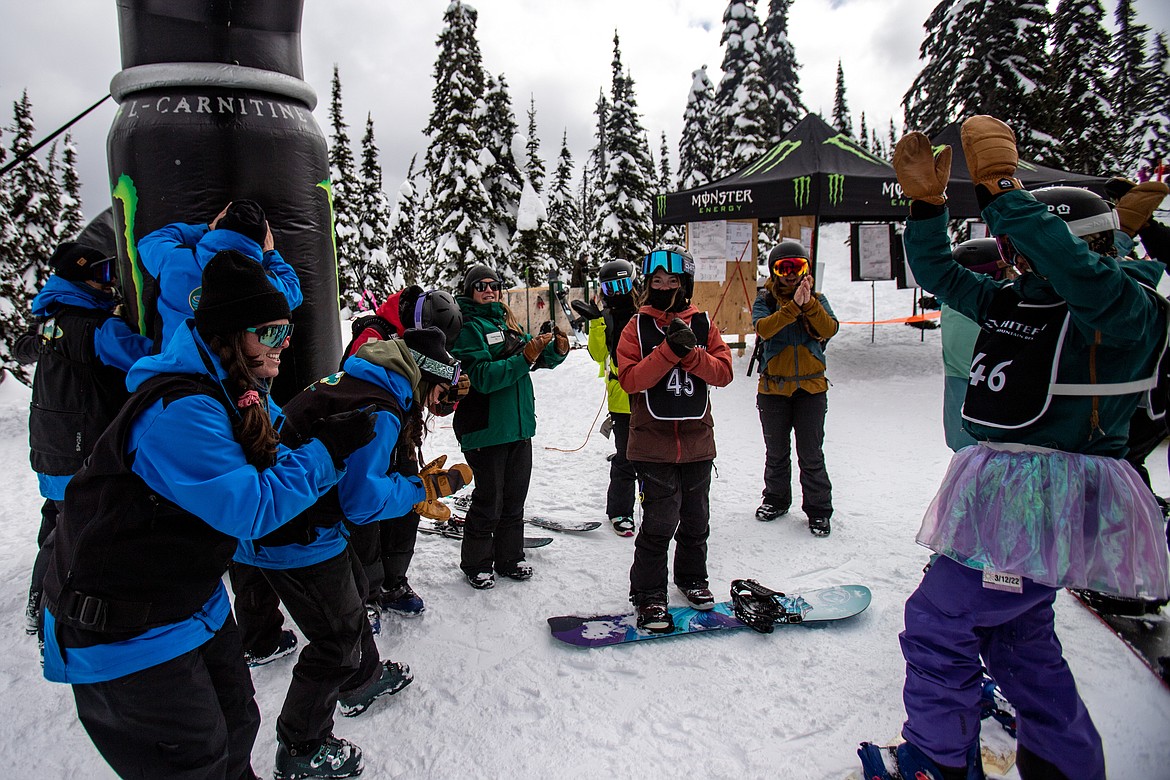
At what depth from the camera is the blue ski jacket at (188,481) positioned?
1.68m

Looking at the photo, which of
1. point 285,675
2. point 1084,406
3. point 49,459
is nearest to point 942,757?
A: point 1084,406

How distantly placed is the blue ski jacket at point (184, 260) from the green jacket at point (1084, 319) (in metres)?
3.16

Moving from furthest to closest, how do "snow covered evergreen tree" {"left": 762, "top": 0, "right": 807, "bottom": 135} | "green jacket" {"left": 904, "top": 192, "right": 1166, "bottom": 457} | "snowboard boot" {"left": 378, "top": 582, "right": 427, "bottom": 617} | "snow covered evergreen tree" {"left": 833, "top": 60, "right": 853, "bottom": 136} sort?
"snow covered evergreen tree" {"left": 833, "top": 60, "right": 853, "bottom": 136} → "snow covered evergreen tree" {"left": 762, "top": 0, "right": 807, "bottom": 135} → "snowboard boot" {"left": 378, "top": 582, "right": 427, "bottom": 617} → "green jacket" {"left": 904, "top": 192, "right": 1166, "bottom": 457}

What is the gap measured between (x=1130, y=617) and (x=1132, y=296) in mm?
2453

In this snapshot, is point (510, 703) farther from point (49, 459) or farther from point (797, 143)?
point (797, 143)

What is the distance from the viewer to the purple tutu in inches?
77.0

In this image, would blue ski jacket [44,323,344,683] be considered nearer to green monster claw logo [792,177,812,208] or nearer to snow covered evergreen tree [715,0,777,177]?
green monster claw logo [792,177,812,208]

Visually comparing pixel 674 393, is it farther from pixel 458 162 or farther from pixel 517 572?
pixel 458 162

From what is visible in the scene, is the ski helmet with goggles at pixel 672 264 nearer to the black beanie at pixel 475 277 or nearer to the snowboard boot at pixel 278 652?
the black beanie at pixel 475 277

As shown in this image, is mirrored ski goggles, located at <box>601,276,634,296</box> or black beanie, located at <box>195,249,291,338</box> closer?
black beanie, located at <box>195,249,291,338</box>

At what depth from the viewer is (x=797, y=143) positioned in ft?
32.4

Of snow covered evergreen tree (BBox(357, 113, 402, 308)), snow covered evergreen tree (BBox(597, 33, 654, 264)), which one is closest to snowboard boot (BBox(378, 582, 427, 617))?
snow covered evergreen tree (BBox(597, 33, 654, 264))

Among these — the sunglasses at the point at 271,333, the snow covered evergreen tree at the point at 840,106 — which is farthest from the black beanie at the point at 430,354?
the snow covered evergreen tree at the point at 840,106

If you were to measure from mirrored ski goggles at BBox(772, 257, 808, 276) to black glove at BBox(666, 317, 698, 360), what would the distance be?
191 cm
